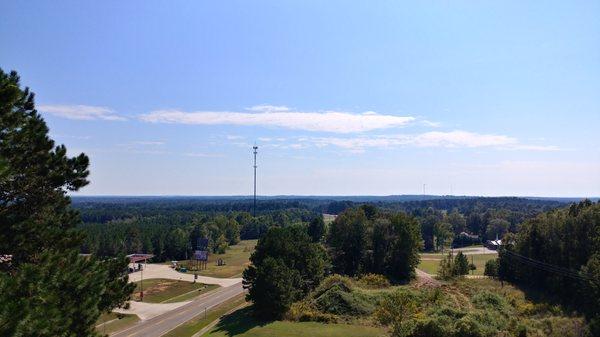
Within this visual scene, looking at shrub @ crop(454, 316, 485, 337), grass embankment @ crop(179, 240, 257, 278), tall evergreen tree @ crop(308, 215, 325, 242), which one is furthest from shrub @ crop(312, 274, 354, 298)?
tall evergreen tree @ crop(308, 215, 325, 242)

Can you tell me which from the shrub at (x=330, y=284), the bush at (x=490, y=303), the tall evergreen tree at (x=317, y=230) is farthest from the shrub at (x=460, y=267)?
the tall evergreen tree at (x=317, y=230)

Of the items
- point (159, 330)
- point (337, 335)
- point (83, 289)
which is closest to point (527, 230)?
point (337, 335)

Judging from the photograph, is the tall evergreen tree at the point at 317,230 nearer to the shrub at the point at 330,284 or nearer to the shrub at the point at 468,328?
the shrub at the point at 330,284

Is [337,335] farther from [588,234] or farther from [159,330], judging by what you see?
[588,234]

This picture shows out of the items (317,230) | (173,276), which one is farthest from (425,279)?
(173,276)

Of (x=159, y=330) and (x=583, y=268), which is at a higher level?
(x=583, y=268)
